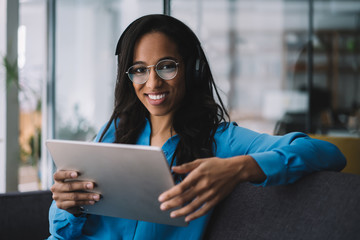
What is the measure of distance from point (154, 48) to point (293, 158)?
0.59 metres

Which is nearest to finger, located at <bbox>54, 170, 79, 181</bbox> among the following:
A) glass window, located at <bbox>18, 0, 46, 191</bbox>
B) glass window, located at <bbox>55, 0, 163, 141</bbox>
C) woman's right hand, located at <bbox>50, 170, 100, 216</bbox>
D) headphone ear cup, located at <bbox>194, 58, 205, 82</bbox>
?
woman's right hand, located at <bbox>50, 170, 100, 216</bbox>

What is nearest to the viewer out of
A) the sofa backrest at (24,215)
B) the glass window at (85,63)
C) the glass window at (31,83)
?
the sofa backrest at (24,215)

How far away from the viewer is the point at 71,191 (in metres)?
1.01

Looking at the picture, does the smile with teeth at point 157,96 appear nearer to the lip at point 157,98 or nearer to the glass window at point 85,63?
the lip at point 157,98

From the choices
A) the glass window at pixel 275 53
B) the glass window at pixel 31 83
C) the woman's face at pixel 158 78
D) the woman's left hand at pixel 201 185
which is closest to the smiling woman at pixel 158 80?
the woman's face at pixel 158 78

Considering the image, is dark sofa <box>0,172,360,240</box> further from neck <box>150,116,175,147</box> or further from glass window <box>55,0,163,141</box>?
glass window <box>55,0,163,141</box>

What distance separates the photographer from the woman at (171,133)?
0.96 metres

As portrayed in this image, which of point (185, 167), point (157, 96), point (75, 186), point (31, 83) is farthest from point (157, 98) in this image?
point (31, 83)

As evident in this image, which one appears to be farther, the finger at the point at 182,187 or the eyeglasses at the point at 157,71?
the eyeglasses at the point at 157,71

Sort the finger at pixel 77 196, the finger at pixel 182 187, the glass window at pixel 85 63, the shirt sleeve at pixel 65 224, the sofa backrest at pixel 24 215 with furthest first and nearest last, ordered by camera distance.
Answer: the glass window at pixel 85 63 → the sofa backrest at pixel 24 215 → the shirt sleeve at pixel 65 224 → the finger at pixel 77 196 → the finger at pixel 182 187

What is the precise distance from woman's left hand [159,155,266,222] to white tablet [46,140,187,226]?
0.17 ft

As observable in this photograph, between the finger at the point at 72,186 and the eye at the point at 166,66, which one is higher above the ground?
the eye at the point at 166,66

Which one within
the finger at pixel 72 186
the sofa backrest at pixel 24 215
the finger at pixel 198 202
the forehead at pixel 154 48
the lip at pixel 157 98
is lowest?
the sofa backrest at pixel 24 215

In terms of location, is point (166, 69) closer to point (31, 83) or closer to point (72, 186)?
point (72, 186)
